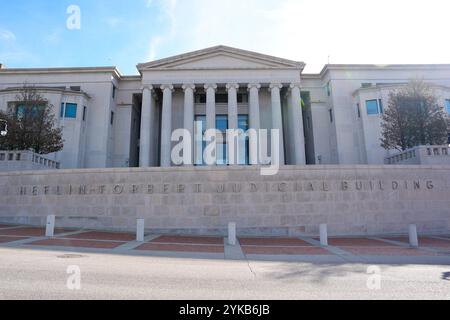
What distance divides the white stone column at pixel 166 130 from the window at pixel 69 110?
11.3 metres

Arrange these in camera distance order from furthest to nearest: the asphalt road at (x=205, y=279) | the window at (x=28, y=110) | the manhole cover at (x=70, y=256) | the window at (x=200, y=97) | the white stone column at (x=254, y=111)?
the window at (x=200, y=97) < the white stone column at (x=254, y=111) < the window at (x=28, y=110) < the manhole cover at (x=70, y=256) < the asphalt road at (x=205, y=279)

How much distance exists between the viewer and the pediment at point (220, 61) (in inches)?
1485

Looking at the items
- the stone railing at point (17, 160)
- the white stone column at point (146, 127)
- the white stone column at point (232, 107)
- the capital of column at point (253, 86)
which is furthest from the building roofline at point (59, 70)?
the stone railing at point (17, 160)

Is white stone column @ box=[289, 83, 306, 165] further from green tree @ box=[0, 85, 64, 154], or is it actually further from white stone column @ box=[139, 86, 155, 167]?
green tree @ box=[0, 85, 64, 154]

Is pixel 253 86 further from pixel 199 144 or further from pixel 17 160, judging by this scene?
pixel 17 160

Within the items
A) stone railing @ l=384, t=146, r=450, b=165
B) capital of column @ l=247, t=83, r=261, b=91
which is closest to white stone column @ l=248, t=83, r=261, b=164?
capital of column @ l=247, t=83, r=261, b=91

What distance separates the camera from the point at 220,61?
1524 inches

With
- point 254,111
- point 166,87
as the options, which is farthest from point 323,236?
point 166,87

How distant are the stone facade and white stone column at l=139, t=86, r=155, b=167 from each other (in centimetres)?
1852

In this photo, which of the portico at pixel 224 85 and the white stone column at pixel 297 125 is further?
the portico at pixel 224 85

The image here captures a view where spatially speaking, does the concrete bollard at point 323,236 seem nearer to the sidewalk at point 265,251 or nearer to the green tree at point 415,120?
the sidewalk at point 265,251

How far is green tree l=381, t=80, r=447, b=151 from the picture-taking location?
72.7 feet

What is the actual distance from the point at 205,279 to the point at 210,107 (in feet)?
104
